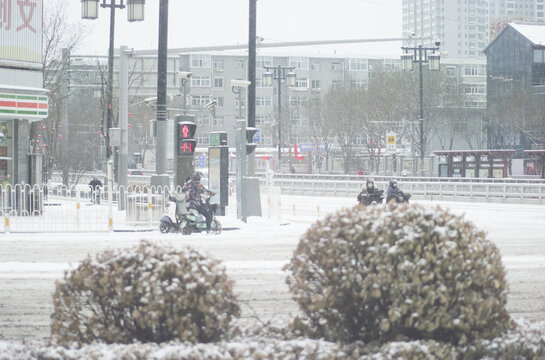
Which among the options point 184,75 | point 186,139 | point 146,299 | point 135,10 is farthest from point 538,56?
point 146,299

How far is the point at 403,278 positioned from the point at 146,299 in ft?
5.63

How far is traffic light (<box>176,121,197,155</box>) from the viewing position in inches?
1037

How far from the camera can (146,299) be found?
5.86 metres

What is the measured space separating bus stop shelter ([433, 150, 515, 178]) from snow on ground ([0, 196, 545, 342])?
18.1 m

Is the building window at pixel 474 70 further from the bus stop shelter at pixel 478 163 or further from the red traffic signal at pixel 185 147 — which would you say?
the red traffic signal at pixel 185 147

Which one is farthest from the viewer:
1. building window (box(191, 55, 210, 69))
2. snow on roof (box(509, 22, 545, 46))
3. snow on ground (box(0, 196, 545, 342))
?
building window (box(191, 55, 210, 69))

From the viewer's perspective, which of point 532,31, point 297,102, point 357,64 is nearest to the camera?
point 532,31

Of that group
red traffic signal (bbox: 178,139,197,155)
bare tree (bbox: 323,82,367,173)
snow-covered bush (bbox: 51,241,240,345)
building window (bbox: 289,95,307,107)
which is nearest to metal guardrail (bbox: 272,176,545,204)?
red traffic signal (bbox: 178,139,197,155)

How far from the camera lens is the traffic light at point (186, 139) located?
86.4 ft

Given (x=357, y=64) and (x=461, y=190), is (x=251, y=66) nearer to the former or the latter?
(x=461, y=190)

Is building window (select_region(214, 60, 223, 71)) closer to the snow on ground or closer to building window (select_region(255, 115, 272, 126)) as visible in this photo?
building window (select_region(255, 115, 272, 126))

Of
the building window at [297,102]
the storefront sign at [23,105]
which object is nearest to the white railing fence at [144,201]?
the storefront sign at [23,105]

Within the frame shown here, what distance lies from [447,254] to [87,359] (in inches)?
96.1

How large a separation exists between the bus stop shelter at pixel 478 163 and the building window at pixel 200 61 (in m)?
74.3
